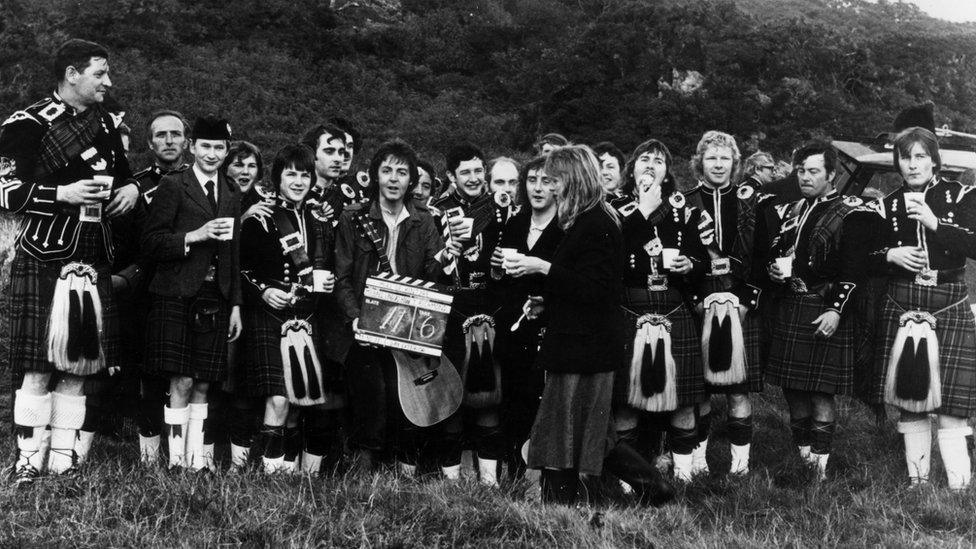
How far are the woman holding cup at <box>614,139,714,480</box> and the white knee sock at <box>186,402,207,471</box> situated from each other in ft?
7.51

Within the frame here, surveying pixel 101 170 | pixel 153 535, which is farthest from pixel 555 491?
pixel 101 170

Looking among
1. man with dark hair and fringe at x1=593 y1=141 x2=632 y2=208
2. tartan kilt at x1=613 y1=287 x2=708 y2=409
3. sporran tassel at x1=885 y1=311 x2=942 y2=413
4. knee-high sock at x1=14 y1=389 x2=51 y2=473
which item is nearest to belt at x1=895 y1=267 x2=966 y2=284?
sporran tassel at x1=885 y1=311 x2=942 y2=413

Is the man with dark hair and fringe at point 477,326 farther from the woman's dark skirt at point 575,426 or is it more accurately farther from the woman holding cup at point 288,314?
the woman's dark skirt at point 575,426

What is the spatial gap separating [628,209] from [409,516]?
229 centimetres

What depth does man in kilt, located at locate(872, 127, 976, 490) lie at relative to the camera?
5.02 metres

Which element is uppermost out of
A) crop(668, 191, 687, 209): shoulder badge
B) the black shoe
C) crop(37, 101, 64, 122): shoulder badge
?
crop(37, 101, 64, 122): shoulder badge

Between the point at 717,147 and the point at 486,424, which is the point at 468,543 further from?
the point at 717,147

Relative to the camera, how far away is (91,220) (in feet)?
14.9

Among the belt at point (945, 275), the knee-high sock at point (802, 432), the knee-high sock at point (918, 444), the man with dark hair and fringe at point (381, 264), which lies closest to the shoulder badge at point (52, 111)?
the man with dark hair and fringe at point (381, 264)

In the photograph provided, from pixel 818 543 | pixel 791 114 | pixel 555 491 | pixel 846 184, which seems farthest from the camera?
pixel 791 114

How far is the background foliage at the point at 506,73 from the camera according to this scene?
14375mm

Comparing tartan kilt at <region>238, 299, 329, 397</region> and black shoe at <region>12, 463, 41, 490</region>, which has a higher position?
tartan kilt at <region>238, 299, 329, 397</region>

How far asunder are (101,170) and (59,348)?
3.02ft

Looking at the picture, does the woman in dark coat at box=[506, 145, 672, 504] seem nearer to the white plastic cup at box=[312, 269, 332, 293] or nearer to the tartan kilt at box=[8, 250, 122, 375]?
the white plastic cup at box=[312, 269, 332, 293]
